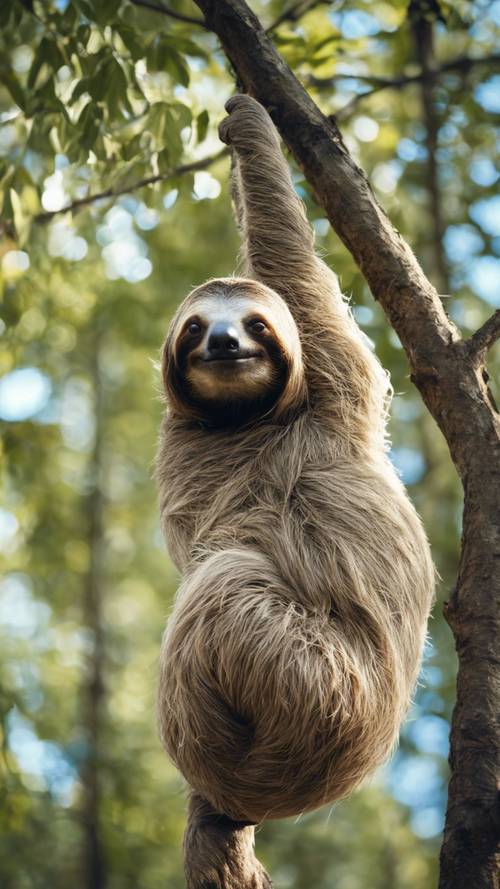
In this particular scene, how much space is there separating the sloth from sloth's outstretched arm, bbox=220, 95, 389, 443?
0.5 inches

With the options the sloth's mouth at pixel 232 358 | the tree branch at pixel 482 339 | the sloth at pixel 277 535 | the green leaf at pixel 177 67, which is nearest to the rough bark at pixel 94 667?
the sloth at pixel 277 535

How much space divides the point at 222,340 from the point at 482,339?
160 centimetres

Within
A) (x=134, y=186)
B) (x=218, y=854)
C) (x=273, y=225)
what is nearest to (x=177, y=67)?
(x=134, y=186)

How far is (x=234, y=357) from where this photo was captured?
620cm

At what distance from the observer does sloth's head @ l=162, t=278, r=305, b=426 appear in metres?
6.21

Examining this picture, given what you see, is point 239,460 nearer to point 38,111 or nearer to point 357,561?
point 357,561

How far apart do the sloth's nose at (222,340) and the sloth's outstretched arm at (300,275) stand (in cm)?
72

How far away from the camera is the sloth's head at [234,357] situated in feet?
20.4

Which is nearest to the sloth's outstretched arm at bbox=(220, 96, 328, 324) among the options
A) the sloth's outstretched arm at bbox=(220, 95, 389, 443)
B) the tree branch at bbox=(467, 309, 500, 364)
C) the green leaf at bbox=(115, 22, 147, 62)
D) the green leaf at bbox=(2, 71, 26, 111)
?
the sloth's outstretched arm at bbox=(220, 95, 389, 443)

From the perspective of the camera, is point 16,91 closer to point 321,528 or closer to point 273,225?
point 273,225

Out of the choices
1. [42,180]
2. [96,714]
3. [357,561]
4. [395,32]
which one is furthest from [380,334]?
[96,714]

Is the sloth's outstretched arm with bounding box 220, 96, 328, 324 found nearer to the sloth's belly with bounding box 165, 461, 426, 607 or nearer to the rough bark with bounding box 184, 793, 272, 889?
A: the sloth's belly with bounding box 165, 461, 426, 607

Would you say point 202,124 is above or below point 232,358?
above

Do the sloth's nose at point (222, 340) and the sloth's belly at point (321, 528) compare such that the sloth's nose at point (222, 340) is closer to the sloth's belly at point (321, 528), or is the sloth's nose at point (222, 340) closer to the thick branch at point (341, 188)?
the sloth's belly at point (321, 528)
